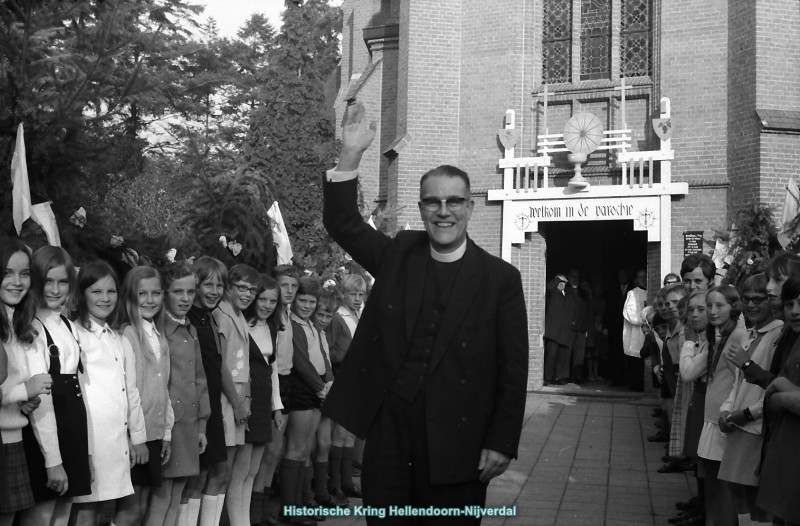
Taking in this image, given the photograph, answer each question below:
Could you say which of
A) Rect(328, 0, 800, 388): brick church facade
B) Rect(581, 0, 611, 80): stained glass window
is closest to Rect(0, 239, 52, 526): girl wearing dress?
Rect(328, 0, 800, 388): brick church facade

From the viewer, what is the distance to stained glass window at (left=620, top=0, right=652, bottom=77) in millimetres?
19500

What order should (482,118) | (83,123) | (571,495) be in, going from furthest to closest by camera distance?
(482,118)
(571,495)
(83,123)

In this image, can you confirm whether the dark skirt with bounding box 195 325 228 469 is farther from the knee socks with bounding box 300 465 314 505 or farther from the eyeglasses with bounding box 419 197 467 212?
the eyeglasses with bounding box 419 197 467 212

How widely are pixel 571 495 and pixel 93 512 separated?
5.15 m

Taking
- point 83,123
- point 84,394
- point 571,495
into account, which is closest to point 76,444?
point 84,394

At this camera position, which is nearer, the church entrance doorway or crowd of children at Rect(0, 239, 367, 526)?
crowd of children at Rect(0, 239, 367, 526)

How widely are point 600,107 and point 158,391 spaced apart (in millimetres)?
15550

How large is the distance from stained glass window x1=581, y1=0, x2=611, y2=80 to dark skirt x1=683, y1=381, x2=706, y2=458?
13.7 metres

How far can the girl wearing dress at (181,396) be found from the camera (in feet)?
19.5

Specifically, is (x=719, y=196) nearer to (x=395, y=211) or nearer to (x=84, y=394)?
(x=395, y=211)

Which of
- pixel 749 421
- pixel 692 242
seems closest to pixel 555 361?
pixel 692 242

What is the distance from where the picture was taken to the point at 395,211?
19.1m

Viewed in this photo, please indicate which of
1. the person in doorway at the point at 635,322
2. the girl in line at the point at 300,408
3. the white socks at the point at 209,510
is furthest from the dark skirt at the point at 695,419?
the person in doorway at the point at 635,322

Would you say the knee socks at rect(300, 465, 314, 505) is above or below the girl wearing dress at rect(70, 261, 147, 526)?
below
